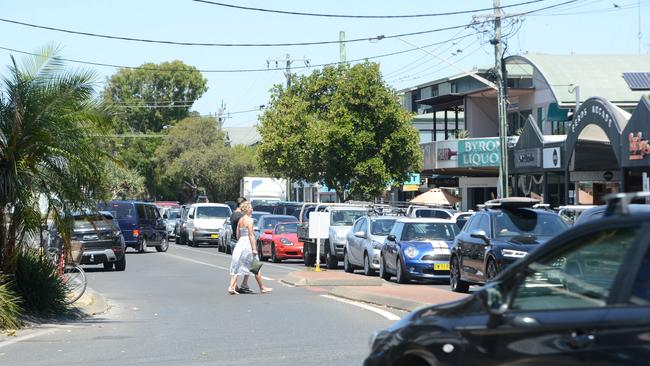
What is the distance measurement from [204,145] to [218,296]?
2589 inches

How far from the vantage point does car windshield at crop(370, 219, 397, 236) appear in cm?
2728

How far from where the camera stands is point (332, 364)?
10727 millimetres

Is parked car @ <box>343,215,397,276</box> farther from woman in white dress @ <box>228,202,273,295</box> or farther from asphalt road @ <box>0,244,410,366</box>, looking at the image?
woman in white dress @ <box>228,202,273,295</box>

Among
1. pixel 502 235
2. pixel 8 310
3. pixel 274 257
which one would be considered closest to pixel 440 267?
pixel 502 235

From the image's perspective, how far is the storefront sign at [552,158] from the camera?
4017 cm

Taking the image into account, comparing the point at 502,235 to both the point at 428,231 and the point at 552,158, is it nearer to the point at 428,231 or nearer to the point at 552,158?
the point at 428,231

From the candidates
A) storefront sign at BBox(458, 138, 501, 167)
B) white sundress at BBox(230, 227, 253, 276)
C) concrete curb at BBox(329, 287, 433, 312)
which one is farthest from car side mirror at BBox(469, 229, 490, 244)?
storefront sign at BBox(458, 138, 501, 167)

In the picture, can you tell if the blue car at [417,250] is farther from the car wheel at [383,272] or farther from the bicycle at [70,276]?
the bicycle at [70,276]

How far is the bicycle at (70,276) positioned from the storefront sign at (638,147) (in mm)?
20190

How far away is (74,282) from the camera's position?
17.3 meters

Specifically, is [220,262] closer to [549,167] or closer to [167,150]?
[549,167]

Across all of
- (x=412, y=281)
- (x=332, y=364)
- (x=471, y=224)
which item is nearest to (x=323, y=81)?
(x=412, y=281)

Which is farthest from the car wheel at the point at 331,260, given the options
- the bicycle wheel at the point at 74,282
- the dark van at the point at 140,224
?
the bicycle wheel at the point at 74,282

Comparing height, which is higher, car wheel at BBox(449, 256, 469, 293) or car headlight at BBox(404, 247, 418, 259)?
car headlight at BBox(404, 247, 418, 259)
